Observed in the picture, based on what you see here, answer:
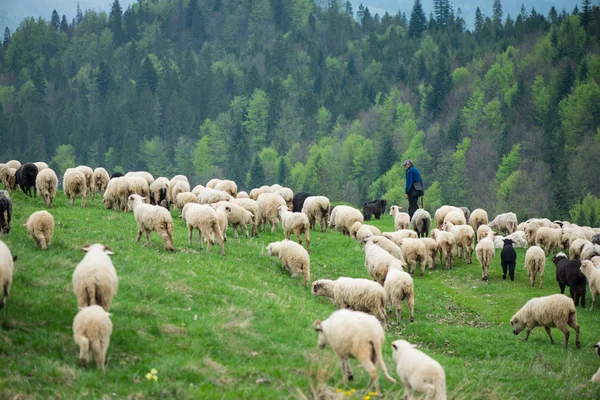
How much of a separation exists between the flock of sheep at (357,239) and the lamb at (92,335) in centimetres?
2

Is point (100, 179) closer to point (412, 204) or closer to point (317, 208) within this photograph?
point (317, 208)

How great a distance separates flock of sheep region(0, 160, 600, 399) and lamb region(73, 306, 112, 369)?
0.05 feet

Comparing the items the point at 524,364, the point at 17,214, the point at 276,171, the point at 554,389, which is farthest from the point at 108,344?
the point at 276,171

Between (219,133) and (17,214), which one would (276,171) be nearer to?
(219,133)

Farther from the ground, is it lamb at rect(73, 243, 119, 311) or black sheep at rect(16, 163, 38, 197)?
black sheep at rect(16, 163, 38, 197)

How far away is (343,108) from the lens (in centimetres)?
15488

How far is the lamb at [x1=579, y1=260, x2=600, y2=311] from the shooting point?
21.7 meters

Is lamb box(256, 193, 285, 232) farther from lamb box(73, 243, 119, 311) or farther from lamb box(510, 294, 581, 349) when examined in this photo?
lamb box(73, 243, 119, 311)

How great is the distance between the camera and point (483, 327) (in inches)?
792

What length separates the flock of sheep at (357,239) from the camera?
37.6ft

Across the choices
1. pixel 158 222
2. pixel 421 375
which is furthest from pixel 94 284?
pixel 158 222

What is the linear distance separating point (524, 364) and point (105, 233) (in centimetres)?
1243

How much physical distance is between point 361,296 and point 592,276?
9.46m

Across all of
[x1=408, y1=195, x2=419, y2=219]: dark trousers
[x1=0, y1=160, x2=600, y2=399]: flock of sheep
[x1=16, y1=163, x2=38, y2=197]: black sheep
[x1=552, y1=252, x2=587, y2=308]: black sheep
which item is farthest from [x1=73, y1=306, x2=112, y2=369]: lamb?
[x1=408, y1=195, x2=419, y2=219]: dark trousers
